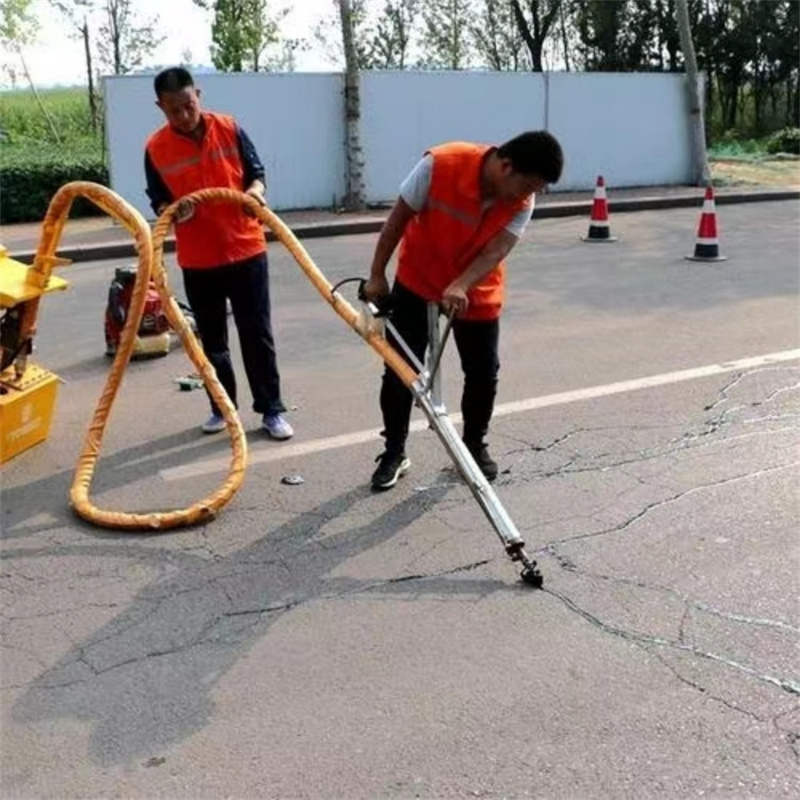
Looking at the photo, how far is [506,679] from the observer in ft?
9.26

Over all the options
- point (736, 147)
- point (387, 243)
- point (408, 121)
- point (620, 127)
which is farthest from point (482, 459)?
point (736, 147)

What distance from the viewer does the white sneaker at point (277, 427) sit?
4.79 metres

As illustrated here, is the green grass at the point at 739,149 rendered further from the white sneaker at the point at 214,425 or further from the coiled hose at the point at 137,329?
the coiled hose at the point at 137,329

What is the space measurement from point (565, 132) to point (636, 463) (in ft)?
41.7

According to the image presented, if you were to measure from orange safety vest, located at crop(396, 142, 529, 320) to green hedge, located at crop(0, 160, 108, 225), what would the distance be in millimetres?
9803

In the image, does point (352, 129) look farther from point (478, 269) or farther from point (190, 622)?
point (190, 622)

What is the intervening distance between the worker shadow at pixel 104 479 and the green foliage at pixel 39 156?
915 cm

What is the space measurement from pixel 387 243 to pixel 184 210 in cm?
96

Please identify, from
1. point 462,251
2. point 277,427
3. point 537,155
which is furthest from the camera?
point 277,427

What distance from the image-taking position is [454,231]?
147 inches

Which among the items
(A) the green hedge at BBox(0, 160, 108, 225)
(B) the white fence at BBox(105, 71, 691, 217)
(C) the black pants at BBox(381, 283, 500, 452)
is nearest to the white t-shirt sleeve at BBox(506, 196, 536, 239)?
(C) the black pants at BBox(381, 283, 500, 452)

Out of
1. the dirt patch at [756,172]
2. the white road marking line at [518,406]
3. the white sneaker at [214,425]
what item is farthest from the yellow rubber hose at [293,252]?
the dirt patch at [756,172]

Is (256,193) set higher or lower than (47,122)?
lower

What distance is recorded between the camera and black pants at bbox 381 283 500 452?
13.2ft
